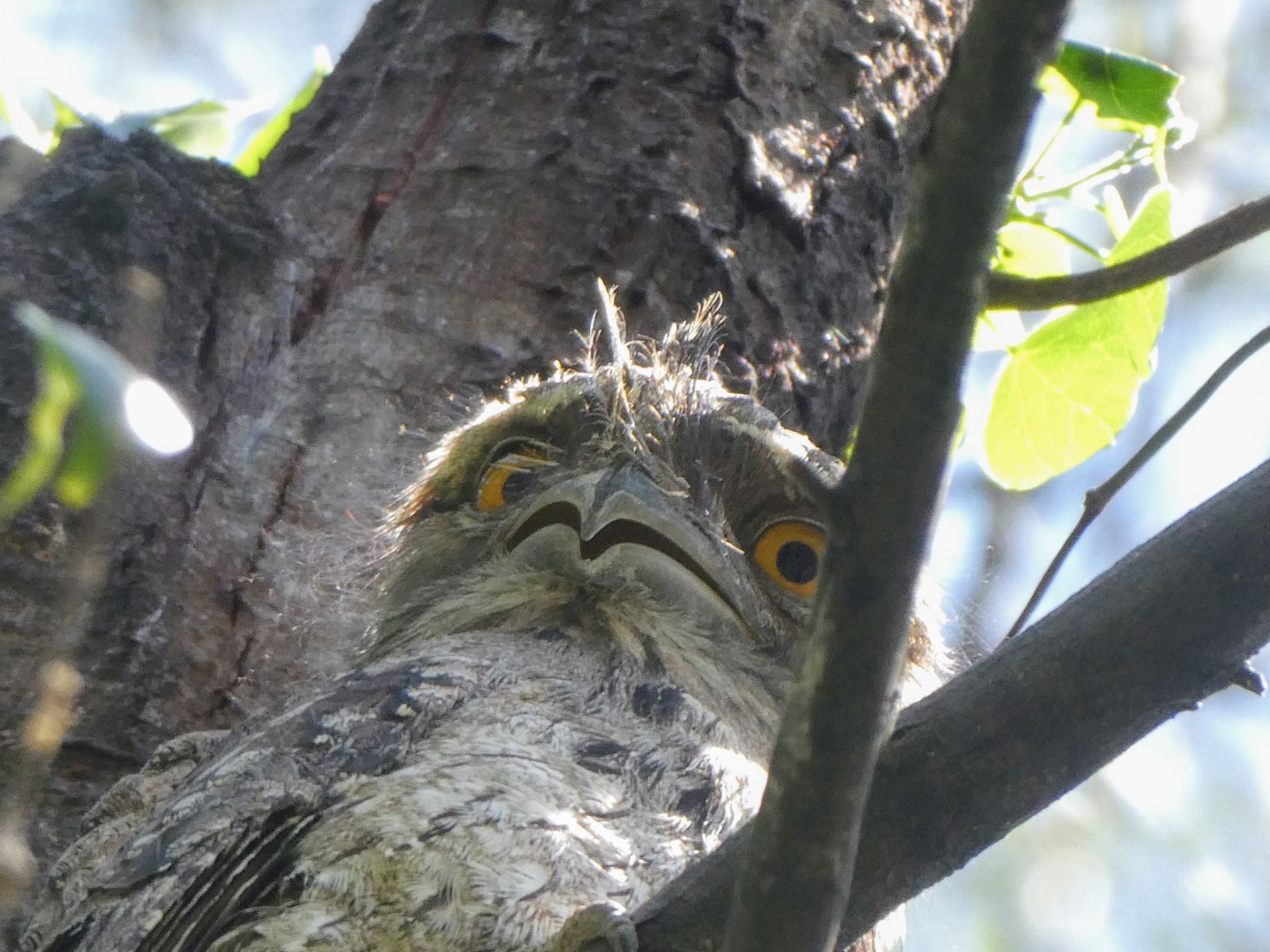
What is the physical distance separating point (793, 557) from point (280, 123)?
71.2 inches

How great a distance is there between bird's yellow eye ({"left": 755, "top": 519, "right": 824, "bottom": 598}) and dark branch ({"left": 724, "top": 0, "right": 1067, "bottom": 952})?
55.6 inches

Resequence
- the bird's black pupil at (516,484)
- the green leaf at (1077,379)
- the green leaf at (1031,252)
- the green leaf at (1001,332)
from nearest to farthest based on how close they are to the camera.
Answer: the bird's black pupil at (516,484)
the green leaf at (1077,379)
the green leaf at (1001,332)
the green leaf at (1031,252)

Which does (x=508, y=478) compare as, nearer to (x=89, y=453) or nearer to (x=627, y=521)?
(x=627, y=521)

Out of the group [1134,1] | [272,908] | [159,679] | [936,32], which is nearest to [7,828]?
[272,908]

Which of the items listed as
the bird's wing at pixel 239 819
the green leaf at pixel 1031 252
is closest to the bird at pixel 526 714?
the bird's wing at pixel 239 819

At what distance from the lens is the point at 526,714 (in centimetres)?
189

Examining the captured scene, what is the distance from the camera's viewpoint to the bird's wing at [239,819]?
163 cm

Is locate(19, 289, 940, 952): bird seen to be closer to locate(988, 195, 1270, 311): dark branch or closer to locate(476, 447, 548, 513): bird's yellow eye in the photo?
locate(476, 447, 548, 513): bird's yellow eye

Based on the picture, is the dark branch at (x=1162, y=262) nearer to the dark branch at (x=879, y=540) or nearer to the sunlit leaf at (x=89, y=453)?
the dark branch at (x=879, y=540)

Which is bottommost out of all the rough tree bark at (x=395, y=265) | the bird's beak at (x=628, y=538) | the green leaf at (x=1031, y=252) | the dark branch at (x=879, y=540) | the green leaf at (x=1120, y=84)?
the dark branch at (x=879, y=540)

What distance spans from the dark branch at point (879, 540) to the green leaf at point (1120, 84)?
7.56 feet

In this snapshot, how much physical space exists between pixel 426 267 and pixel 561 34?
0.62 meters

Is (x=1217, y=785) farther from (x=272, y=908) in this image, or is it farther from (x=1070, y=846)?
(x=272, y=908)

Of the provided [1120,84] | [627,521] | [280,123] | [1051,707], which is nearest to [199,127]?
[280,123]
